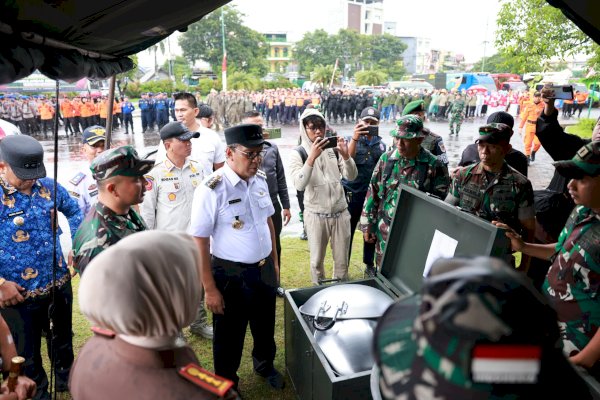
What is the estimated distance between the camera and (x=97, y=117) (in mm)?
21250

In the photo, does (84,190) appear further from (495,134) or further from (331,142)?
(495,134)

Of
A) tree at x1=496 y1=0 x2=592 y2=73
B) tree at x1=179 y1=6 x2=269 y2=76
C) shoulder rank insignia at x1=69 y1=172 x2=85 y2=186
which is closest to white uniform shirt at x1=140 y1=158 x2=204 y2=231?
shoulder rank insignia at x1=69 y1=172 x2=85 y2=186

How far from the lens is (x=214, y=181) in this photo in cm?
276

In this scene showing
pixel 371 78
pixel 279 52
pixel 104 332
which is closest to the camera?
pixel 104 332

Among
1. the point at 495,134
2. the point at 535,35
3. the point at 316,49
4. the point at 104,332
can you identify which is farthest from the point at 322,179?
the point at 316,49

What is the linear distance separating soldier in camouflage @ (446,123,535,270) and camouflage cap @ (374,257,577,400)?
255 centimetres

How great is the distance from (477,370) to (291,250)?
5.19 m

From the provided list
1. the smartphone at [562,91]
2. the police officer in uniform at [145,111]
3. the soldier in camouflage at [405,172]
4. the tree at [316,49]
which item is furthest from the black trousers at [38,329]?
the tree at [316,49]

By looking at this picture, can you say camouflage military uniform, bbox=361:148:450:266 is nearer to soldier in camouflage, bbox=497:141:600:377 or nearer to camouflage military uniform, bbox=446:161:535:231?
camouflage military uniform, bbox=446:161:535:231

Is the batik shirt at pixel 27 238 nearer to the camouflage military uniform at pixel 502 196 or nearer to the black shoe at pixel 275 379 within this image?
the black shoe at pixel 275 379

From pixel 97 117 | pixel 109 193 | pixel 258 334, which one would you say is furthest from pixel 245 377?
pixel 97 117

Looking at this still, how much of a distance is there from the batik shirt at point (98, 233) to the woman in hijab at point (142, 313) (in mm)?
1035

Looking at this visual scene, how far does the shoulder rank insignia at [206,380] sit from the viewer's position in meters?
1.08

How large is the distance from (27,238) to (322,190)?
2.45m
